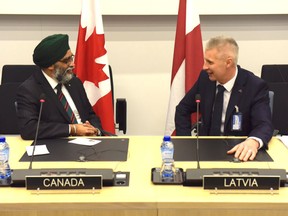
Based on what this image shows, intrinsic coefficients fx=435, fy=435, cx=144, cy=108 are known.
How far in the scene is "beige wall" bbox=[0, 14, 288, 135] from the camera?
4.47m

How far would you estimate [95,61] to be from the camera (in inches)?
161

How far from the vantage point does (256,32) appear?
14.9 ft

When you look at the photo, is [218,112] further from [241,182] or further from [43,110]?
[43,110]

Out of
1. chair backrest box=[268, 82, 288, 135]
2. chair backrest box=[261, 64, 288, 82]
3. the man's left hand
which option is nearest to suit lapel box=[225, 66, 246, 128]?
the man's left hand

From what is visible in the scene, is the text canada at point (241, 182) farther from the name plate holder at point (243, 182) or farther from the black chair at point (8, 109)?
the black chair at point (8, 109)

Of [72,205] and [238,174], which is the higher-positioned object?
[238,174]

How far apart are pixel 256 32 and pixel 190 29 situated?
0.85m

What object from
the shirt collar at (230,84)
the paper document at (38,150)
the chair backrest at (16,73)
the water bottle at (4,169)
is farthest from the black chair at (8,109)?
the shirt collar at (230,84)

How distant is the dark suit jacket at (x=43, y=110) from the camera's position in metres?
2.84

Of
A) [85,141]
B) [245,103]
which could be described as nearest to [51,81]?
[85,141]

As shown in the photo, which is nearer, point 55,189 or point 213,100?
point 55,189

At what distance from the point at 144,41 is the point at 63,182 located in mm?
2761
